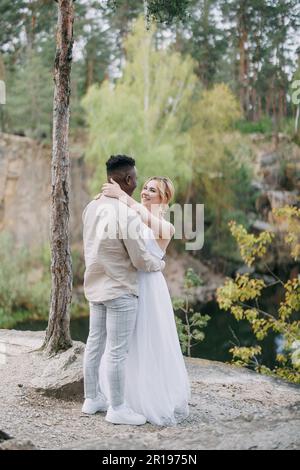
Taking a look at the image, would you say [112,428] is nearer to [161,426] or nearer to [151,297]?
[161,426]

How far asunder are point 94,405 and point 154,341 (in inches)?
24.1

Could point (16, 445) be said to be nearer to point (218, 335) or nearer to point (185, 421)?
point (185, 421)

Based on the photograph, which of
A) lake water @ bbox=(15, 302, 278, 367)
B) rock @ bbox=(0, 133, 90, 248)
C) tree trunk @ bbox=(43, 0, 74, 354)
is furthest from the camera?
rock @ bbox=(0, 133, 90, 248)

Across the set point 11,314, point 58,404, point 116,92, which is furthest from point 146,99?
point 58,404

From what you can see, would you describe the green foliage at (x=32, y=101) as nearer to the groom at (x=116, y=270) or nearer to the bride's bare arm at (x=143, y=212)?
the bride's bare arm at (x=143, y=212)

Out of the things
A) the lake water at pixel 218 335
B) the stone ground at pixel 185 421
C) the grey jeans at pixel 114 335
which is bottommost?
the lake water at pixel 218 335

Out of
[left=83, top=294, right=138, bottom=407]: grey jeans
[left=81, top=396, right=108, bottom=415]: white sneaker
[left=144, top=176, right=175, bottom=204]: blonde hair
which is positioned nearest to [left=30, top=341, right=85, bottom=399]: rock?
[left=81, top=396, right=108, bottom=415]: white sneaker

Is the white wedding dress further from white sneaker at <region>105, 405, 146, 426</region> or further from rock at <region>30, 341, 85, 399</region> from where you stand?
rock at <region>30, 341, 85, 399</region>

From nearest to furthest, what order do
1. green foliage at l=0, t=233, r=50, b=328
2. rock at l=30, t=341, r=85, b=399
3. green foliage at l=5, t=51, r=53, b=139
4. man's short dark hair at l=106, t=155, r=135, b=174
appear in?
man's short dark hair at l=106, t=155, r=135, b=174 < rock at l=30, t=341, r=85, b=399 < green foliage at l=0, t=233, r=50, b=328 < green foliage at l=5, t=51, r=53, b=139

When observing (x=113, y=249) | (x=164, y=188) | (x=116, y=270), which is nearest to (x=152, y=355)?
(x=116, y=270)

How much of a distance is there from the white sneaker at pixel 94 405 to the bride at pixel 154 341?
213mm

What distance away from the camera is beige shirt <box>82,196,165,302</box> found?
140 inches

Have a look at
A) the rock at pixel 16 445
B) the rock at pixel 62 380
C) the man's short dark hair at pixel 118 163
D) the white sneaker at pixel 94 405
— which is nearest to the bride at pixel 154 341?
the white sneaker at pixel 94 405

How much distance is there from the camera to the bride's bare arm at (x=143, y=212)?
11.7 feet
